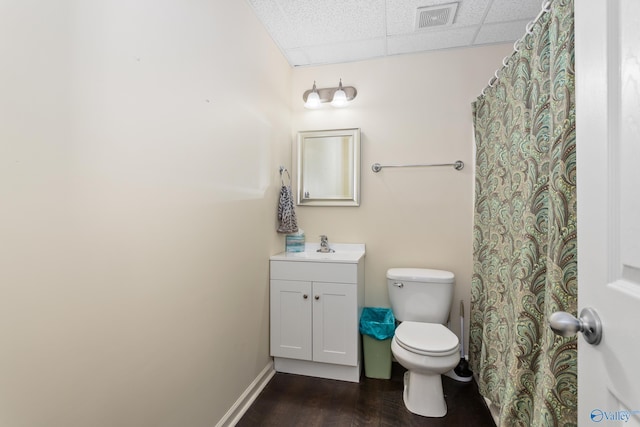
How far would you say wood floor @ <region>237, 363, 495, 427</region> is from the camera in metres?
1.61

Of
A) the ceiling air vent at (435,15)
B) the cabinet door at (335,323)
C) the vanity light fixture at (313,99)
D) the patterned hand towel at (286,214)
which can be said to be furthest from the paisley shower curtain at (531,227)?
the patterned hand towel at (286,214)

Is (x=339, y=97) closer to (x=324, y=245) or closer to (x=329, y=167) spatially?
(x=329, y=167)

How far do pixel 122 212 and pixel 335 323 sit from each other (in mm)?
1434

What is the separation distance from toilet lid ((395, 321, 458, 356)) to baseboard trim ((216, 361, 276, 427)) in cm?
92

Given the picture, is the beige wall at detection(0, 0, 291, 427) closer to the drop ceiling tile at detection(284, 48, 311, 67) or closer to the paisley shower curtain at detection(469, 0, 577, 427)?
the drop ceiling tile at detection(284, 48, 311, 67)

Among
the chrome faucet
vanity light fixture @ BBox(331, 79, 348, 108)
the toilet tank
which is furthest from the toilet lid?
vanity light fixture @ BBox(331, 79, 348, 108)

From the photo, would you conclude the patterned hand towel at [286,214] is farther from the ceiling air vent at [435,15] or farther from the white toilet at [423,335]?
the ceiling air vent at [435,15]

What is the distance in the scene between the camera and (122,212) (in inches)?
37.8

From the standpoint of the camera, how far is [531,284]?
1183mm

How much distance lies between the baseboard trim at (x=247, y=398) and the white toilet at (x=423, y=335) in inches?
34.1

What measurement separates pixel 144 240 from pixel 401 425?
1.59 m

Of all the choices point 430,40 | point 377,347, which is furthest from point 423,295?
point 430,40

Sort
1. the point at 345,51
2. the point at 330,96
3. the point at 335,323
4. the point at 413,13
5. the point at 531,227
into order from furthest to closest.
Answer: the point at 330,96, the point at 345,51, the point at 335,323, the point at 413,13, the point at 531,227

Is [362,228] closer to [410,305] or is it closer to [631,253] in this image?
[410,305]
